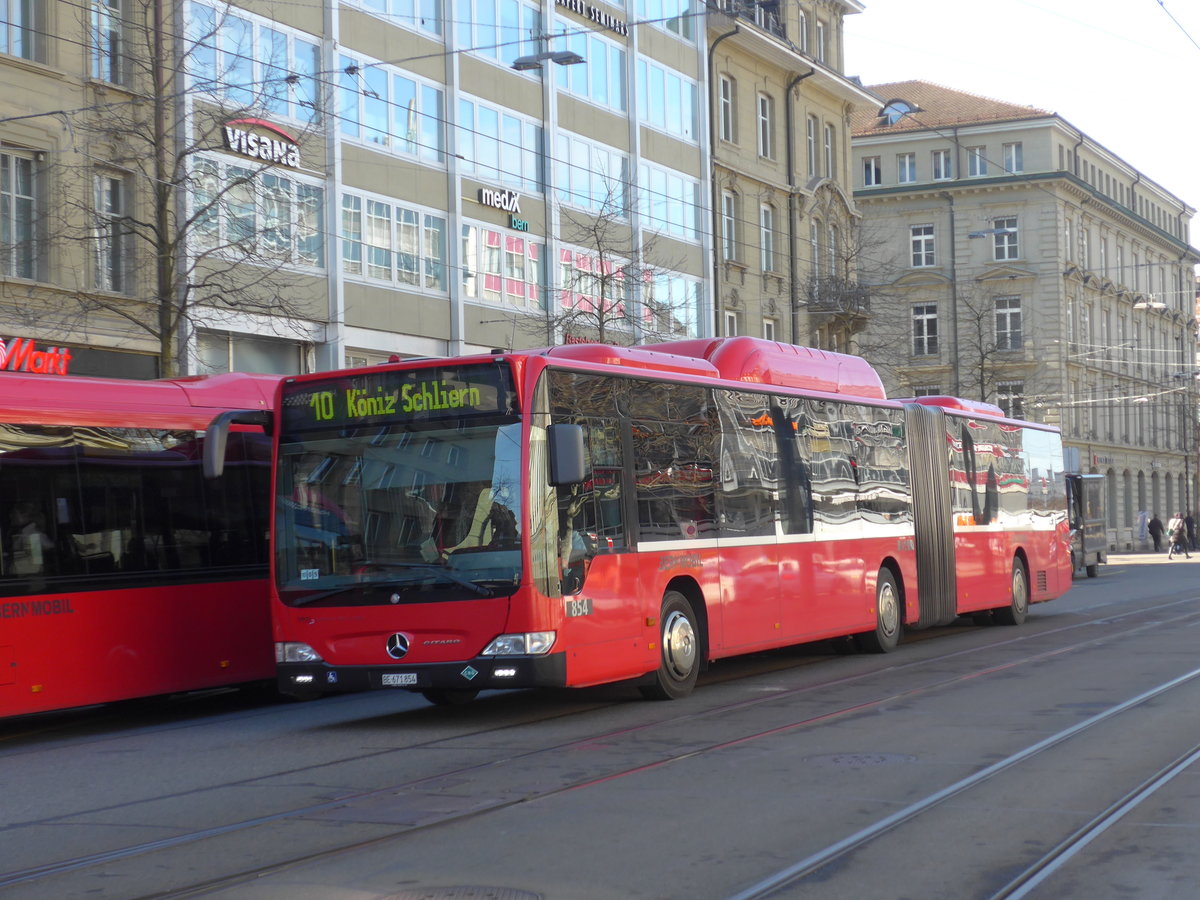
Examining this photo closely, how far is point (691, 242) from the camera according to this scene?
4141cm

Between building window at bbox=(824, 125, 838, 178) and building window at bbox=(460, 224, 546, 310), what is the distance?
60.4 feet

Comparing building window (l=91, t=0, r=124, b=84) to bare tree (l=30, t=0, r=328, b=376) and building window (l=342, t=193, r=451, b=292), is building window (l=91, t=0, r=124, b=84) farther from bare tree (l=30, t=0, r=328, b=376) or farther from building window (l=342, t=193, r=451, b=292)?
building window (l=342, t=193, r=451, b=292)

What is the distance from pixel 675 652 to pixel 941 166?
6508cm

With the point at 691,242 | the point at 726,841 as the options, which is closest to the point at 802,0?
the point at 691,242

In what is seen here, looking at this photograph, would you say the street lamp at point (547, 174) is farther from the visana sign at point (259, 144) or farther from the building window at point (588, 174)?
the visana sign at point (259, 144)

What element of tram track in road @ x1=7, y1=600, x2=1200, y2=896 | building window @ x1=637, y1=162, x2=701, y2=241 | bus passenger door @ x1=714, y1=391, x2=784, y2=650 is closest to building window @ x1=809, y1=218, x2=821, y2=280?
building window @ x1=637, y1=162, x2=701, y2=241

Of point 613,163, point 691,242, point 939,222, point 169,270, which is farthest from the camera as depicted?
point 939,222

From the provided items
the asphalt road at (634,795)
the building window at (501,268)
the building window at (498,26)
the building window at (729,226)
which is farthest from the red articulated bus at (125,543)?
the building window at (729,226)

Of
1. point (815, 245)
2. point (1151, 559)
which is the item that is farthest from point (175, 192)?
point (1151, 559)

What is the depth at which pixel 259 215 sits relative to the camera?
84.8ft

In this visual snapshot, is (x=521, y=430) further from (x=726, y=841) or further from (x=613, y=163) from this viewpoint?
(x=613, y=163)

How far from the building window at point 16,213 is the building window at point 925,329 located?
5621 centimetres

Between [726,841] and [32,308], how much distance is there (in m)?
17.2

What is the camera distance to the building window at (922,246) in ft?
248
